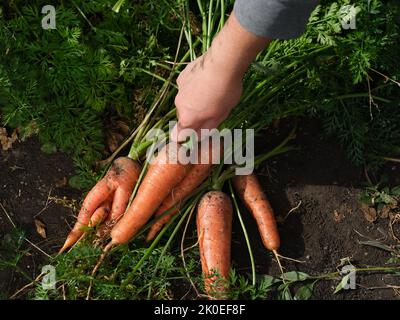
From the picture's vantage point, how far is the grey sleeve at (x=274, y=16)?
4.09 ft

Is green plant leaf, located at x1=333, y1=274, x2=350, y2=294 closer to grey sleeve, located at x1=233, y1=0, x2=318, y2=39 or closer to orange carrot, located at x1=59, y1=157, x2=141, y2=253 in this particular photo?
orange carrot, located at x1=59, y1=157, x2=141, y2=253

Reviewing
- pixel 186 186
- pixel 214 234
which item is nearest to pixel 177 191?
pixel 186 186

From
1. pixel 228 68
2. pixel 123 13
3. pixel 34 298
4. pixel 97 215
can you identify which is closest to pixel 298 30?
pixel 228 68

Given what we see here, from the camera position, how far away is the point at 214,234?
7.20ft

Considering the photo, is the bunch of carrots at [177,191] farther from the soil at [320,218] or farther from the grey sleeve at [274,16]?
the grey sleeve at [274,16]

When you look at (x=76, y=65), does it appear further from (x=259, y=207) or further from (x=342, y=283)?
(x=342, y=283)

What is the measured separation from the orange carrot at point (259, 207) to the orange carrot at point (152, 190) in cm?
25

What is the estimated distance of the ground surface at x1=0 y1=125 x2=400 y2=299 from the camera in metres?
2.27

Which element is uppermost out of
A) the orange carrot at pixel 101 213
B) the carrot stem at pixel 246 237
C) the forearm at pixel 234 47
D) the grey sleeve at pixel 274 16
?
the grey sleeve at pixel 274 16

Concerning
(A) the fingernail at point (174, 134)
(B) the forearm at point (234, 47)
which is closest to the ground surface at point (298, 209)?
(A) the fingernail at point (174, 134)

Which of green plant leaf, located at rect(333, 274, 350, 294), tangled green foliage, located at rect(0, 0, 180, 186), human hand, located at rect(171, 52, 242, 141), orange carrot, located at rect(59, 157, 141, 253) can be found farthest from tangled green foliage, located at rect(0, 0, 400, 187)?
human hand, located at rect(171, 52, 242, 141)

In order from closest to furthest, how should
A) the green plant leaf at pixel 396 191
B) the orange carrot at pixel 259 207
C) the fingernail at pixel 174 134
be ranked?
the fingernail at pixel 174 134 → the orange carrot at pixel 259 207 → the green plant leaf at pixel 396 191

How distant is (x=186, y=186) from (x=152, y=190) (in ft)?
0.49

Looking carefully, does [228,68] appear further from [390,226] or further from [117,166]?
[390,226]
